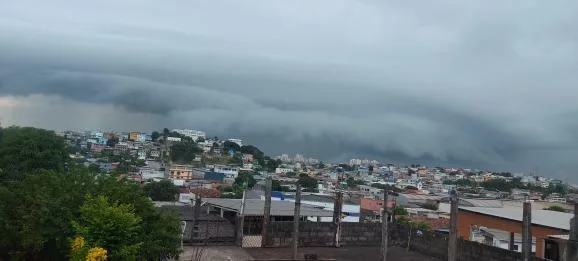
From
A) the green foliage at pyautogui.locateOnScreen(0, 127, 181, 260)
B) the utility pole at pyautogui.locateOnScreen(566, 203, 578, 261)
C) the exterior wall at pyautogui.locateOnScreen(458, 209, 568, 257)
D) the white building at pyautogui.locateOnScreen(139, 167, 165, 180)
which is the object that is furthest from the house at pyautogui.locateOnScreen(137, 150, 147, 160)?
the utility pole at pyautogui.locateOnScreen(566, 203, 578, 261)

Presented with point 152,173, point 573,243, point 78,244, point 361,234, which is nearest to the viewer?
point 78,244

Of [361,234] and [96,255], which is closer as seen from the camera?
[96,255]

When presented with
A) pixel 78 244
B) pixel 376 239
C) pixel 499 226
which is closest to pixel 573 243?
pixel 376 239

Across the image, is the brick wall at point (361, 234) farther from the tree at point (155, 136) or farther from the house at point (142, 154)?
the tree at point (155, 136)

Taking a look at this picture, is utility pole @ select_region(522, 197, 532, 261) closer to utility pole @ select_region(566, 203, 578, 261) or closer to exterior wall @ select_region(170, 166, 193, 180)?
utility pole @ select_region(566, 203, 578, 261)

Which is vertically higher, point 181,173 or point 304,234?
point 181,173

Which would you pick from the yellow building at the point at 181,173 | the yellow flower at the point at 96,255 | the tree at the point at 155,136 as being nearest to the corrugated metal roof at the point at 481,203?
the yellow flower at the point at 96,255

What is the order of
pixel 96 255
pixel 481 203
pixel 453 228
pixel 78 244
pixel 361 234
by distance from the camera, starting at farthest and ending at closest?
pixel 481 203, pixel 361 234, pixel 453 228, pixel 78 244, pixel 96 255

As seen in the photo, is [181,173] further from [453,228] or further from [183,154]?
[453,228]
